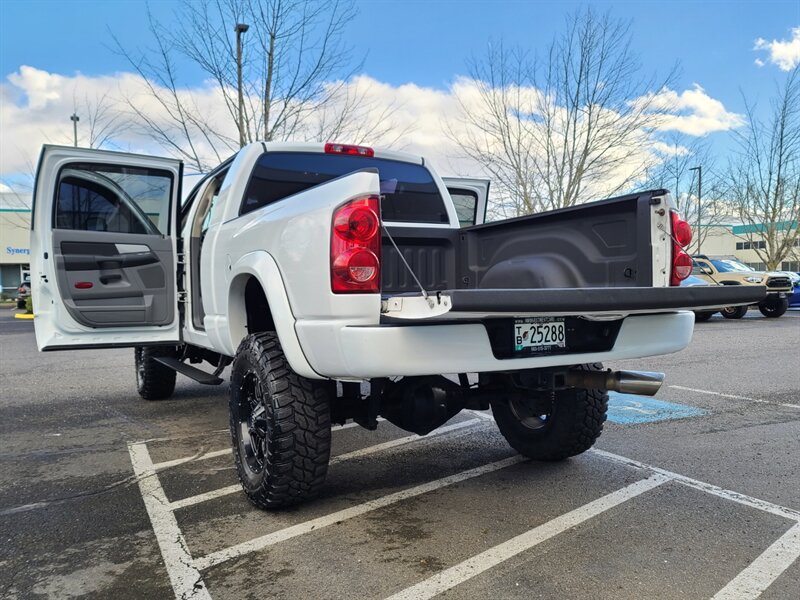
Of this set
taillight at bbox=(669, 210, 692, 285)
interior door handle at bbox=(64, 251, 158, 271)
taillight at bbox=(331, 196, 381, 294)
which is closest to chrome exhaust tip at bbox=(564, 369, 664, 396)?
taillight at bbox=(669, 210, 692, 285)

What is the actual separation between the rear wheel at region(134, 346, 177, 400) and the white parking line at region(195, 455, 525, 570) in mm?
3453

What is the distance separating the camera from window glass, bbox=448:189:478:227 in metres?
5.77

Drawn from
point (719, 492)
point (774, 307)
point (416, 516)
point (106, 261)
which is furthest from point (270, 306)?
point (774, 307)

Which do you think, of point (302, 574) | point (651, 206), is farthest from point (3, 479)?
point (651, 206)

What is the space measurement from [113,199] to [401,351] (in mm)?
3820

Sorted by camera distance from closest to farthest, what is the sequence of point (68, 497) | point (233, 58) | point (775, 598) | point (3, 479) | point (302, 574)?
point (775, 598) → point (302, 574) → point (68, 497) → point (3, 479) → point (233, 58)

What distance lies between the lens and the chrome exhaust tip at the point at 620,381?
331 centimetres

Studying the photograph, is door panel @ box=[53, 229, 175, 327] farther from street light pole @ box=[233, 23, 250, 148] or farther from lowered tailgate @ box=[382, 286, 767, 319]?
street light pole @ box=[233, 23, 250, 148]

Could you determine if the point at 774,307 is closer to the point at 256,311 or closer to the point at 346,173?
the point at 346,173

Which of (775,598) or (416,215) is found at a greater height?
(416,215)

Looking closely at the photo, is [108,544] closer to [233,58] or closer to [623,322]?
[623,322]

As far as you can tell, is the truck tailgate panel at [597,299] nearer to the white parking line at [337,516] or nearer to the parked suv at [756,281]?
the white parking line at [337,516]

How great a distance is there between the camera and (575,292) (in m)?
2.67

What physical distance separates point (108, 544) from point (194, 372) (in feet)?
6.97
